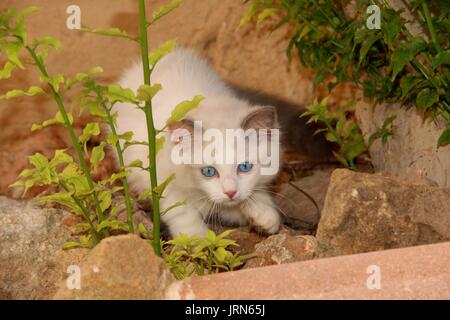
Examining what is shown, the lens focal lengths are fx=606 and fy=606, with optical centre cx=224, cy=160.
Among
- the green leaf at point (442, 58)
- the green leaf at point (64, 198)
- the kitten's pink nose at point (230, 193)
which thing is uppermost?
the green leaf at point (442, 58)

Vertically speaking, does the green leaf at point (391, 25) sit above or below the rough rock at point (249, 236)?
above

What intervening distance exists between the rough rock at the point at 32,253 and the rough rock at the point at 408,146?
71.5 inches

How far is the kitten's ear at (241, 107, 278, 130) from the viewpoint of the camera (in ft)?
9.23

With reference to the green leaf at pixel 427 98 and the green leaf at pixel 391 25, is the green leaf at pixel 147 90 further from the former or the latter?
the green leaf at pixel 427 98

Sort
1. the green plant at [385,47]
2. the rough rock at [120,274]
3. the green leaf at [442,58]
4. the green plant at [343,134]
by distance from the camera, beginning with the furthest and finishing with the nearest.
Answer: the green plant at [343,134] < the green plant at [385,47] < the green leaf at [442,58] < the rough rock at [120,274]

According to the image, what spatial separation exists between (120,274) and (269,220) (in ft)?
5.12

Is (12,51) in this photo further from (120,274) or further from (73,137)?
(120,274)

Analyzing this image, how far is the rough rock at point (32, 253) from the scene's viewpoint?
237cm

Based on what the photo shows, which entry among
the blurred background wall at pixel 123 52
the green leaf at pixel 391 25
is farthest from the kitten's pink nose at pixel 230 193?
the blurred background wall at pixel 123 52

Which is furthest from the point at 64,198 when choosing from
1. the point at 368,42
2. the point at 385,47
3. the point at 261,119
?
the point at 385,47

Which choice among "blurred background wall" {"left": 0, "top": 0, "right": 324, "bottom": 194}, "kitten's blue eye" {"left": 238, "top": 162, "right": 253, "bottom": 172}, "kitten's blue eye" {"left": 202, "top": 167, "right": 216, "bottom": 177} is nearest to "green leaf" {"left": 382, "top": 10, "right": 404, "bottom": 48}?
"kitten's blue eye" {"left": 238, "top": 162, "right": 253, "bottom": 172}

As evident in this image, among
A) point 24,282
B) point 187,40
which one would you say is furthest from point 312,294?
point 187,40

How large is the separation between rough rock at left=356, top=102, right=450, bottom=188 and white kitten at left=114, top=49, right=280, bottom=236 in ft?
2.77

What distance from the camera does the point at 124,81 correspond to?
Result: 11.7ft
